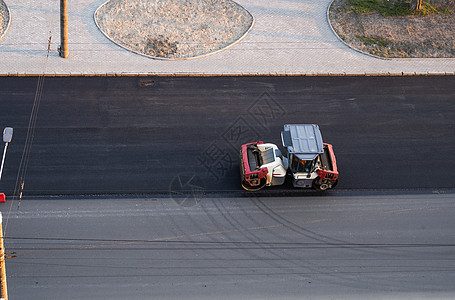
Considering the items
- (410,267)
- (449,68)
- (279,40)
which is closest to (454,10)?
(449,68)

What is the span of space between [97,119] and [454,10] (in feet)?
77.7

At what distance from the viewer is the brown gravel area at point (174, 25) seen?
32.3 meters

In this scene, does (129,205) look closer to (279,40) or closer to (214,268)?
(214,268)

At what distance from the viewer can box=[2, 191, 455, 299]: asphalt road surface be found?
20.6m

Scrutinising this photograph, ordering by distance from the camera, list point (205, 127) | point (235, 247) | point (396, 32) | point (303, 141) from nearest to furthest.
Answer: point (235, 247), point (303, 141), point (205, 127), point (396, 32)

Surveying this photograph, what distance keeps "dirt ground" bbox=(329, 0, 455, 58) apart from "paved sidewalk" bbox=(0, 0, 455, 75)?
2.20ft

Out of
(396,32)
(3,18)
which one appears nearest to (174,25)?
(3,18)

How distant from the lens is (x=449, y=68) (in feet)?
105

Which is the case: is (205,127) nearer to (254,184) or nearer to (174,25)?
(254,184)

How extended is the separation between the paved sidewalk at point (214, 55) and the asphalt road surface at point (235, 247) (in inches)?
368

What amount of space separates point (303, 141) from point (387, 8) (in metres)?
16.5

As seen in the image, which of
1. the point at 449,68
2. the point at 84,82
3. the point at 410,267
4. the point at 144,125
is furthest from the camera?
the point at 449,68

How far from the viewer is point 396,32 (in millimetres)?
34250

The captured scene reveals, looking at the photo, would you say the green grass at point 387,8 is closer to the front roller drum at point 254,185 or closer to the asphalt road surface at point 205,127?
the asphalt road surface at point 205,127
